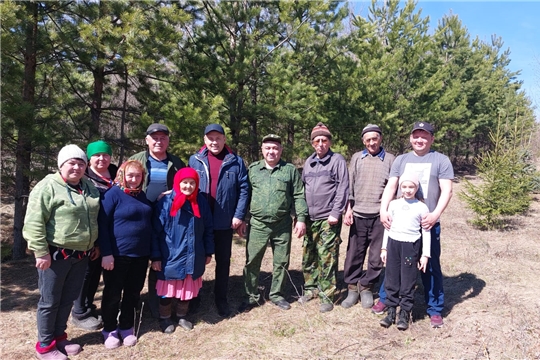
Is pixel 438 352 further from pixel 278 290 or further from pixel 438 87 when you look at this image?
pixel 438 87

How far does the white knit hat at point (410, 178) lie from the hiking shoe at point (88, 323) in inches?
126

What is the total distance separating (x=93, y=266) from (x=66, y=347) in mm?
734

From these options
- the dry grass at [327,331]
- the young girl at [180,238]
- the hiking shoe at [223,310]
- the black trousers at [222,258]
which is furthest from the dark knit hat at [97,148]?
the hiking shoe at [223,310]

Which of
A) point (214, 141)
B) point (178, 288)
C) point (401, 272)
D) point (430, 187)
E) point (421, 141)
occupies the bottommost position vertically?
point (178, 288)

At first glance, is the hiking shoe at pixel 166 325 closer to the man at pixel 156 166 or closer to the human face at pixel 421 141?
the man at pixel 156 166

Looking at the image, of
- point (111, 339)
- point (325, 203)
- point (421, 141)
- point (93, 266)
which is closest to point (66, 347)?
point (111, 339)

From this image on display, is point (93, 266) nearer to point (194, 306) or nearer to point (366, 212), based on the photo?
point (194, 306)

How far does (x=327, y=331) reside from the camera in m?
3.46

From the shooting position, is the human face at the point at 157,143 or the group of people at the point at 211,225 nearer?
the group of people at the point at 211,225

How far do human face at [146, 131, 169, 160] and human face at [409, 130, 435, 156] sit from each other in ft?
7.76

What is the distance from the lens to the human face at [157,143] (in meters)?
3.32

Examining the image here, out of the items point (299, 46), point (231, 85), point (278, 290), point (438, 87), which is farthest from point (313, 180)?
point (438, 87)

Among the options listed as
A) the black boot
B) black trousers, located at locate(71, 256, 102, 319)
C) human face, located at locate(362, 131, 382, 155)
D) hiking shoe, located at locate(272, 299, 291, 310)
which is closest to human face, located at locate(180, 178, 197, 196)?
black trousers, located at locate(71, 256, 102, 319)

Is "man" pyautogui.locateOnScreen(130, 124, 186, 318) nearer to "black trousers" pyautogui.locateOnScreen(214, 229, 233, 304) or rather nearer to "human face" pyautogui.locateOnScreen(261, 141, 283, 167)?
"black trousers" pyautogui.locateOnScreen(214, 229, 233, 304)
